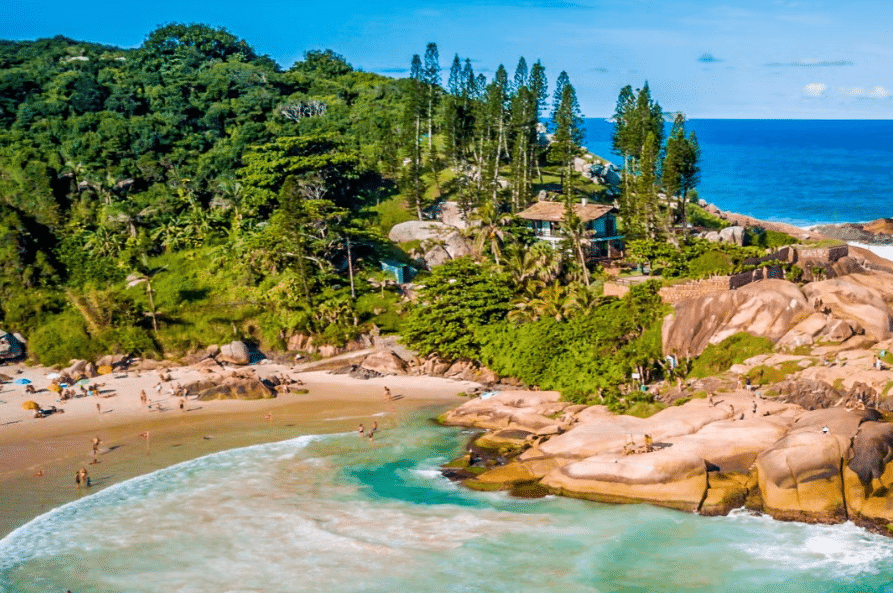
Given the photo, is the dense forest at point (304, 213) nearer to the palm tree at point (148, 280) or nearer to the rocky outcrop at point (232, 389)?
the palm tree at point (148, 280)

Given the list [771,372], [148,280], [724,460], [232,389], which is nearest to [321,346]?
[232,389]

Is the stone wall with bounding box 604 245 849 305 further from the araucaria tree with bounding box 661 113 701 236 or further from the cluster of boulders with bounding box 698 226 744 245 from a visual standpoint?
the cluster of boulders with bounding box 698 226 744 245

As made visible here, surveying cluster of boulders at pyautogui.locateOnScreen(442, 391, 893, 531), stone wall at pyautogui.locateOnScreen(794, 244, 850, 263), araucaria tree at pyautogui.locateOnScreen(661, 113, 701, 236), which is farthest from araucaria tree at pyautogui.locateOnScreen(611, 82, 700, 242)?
cluster of boulders at pyautogui.locateOnScreen(442, 391, 893, 531)

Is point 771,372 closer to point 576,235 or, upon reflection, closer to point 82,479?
point 576,235

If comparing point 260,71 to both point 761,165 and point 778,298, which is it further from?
point 761,165

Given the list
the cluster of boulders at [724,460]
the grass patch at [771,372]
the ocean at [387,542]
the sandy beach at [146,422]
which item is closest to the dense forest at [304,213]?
the sandy beach at [146,422]

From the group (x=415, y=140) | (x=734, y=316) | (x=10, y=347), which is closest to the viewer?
(x=734, y=316)

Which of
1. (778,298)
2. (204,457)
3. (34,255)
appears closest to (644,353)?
(778,298)
